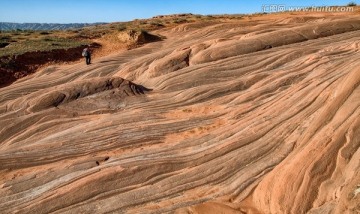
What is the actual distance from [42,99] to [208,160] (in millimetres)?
12257

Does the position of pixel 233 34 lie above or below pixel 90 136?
above

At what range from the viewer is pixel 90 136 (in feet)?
58.4

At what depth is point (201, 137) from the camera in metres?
16.3

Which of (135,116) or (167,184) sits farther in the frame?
(135,116)

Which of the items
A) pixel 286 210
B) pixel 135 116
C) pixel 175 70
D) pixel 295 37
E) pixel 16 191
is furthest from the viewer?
pixel 295 37

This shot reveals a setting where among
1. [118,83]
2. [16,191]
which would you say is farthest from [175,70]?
[16,191]

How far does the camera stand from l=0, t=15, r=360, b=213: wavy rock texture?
1222cm

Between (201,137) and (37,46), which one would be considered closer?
(201,137)

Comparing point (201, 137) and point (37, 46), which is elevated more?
point (37, 46)

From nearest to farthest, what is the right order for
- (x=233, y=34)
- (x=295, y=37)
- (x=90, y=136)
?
(x=90, y=136)
(x=295, y=37)
(x=233, y=34)

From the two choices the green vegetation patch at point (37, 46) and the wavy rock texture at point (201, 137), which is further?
the green vegetation patch at point (37, 46)

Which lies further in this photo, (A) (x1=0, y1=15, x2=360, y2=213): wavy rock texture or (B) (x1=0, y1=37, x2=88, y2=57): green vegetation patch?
(B) (x1=0, y1=37, x2=88, y2=57): green vegetation patch

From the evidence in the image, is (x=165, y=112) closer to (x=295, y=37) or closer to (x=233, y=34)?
(x=295, y=37)

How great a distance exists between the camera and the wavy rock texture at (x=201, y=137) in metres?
12.2
